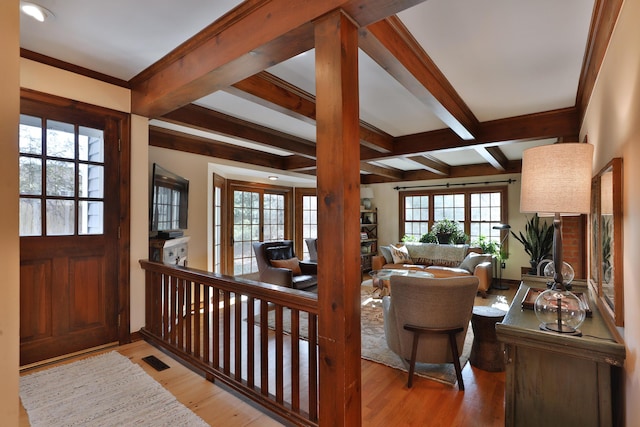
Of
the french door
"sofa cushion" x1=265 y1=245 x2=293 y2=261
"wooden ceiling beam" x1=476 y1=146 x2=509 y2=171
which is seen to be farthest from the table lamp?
the french door

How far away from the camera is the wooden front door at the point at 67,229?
237 centimetres

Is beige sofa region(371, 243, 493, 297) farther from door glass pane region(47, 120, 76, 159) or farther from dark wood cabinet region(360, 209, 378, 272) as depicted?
door glass pane region(47, 120, 76, 159)

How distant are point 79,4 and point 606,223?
304 cm

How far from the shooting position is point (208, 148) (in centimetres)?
448

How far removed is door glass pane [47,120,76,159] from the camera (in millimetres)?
2461

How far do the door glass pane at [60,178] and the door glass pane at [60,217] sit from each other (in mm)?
71

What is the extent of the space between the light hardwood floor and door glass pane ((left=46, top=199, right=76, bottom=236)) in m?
1.13

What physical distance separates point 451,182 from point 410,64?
5417 mm

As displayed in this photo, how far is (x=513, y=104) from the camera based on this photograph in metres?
3.14

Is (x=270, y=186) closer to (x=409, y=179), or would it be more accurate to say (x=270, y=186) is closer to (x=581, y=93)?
(x=409, y=179)

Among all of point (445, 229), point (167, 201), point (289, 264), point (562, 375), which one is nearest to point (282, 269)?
point (289, 264)

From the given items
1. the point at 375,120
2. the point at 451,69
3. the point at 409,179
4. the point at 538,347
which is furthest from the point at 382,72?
the point at 409,179

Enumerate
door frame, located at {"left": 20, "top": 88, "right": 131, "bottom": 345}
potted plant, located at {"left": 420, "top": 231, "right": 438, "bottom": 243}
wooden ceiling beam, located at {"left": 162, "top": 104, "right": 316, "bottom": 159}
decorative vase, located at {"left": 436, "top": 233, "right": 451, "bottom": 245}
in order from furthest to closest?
potted plant, located at {"left": 420, "top": 231, "right": 438, "bottom": 243} < decorative vase, located at {"left": 436, "top": 233, "right": 451, "bottom": 245} < wooden ceiling beam, located at {"left": 162, "top": 104, "right": 316, "bottom": 159} < door frame, located at {"left": 20, "top": 88, "right": 131, "bottom": 345}

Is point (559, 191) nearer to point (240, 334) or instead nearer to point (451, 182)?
point (240, 334)
